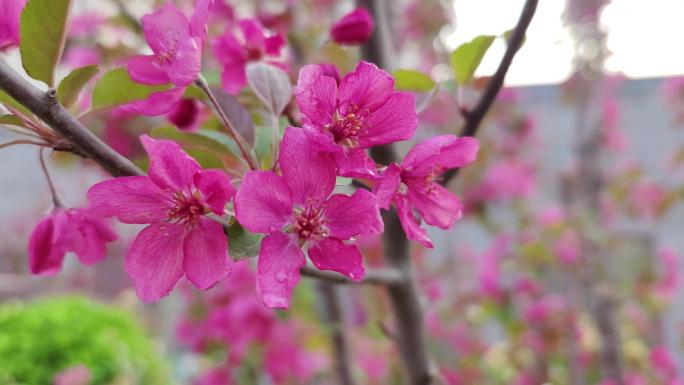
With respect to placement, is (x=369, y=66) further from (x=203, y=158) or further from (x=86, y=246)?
(x=86, y=246)

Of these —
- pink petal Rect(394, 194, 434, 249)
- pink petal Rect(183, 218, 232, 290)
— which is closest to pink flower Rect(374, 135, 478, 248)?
pink petal Rect(394, 194, 434, 249)

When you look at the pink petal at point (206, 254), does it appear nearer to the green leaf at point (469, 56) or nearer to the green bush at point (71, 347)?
the green leaf at point (469, 56)

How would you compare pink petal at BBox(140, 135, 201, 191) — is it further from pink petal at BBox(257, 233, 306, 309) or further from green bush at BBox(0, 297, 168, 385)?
green bush at BBox(0, 297, 168, 385)

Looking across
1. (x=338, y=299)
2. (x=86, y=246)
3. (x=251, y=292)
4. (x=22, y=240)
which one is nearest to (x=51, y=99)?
(x=86, y=246)

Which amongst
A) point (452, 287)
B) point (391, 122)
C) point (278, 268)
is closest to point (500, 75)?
point (391, 122)

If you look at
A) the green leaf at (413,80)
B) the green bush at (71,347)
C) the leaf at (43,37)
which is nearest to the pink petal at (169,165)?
the leaf at (43,37)
